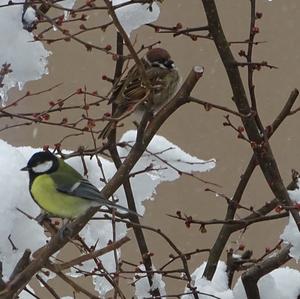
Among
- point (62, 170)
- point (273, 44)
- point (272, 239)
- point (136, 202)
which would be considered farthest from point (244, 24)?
point (62, 170)

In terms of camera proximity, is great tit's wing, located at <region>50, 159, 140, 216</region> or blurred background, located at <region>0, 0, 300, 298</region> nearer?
great tit's wing, located at <region>50, 159, 140, 216</region>

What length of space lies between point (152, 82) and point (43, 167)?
250 millimetres

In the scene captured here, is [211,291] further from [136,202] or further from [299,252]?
[136,202]

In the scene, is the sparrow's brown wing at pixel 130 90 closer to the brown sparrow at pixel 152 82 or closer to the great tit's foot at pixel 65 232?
the brown sparrow at pixel 152 82

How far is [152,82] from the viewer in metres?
1.39

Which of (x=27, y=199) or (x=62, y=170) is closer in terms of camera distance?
(x=27, y=199)

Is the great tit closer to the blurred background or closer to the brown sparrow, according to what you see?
the brown sparrow

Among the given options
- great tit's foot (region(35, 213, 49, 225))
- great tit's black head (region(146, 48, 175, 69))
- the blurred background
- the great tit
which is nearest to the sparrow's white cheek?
the great tit

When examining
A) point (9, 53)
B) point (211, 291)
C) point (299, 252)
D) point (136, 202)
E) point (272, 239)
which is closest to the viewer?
point (299, 252)

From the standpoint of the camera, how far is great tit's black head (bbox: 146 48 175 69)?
1862 mm

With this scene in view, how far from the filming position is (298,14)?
166 inches

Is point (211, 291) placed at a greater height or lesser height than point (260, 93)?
lesser

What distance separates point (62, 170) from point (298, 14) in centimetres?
311

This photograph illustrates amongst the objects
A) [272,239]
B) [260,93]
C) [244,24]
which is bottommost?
[272,239]
